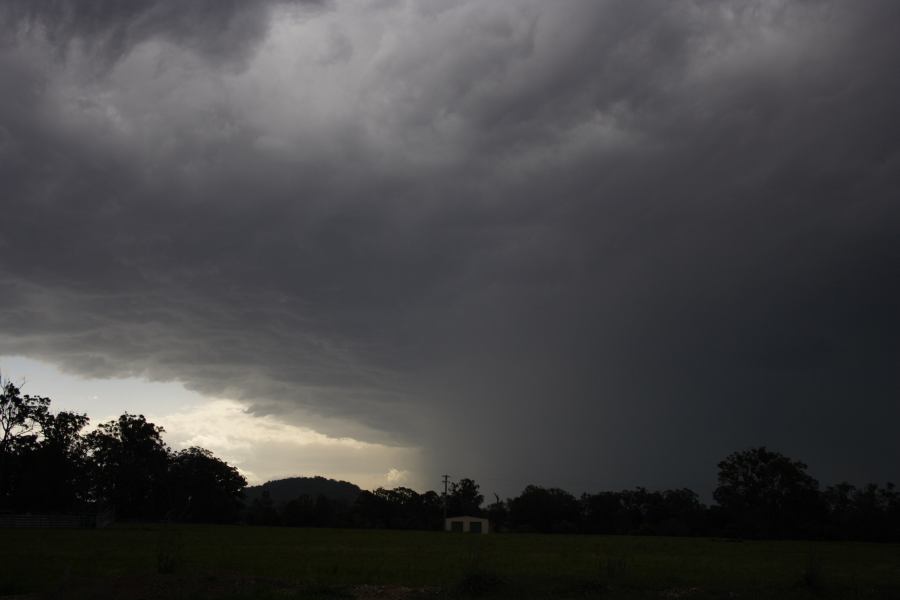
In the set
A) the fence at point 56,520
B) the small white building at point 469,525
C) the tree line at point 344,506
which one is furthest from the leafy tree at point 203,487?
the small white building at point 469,525

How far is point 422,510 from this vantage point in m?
150

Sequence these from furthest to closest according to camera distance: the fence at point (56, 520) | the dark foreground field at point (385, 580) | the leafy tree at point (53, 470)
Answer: the leafy tree at point (53, 470) → the fence at point (56, 520) → the dark foreground field at point (385, 580)

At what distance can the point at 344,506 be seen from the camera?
153 meters

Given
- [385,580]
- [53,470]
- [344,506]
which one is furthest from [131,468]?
[385,580]

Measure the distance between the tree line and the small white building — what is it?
9544 millimetres

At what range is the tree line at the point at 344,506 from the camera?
101 meters

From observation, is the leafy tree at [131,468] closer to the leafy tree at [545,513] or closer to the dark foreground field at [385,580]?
the leafy tree at [545,513]

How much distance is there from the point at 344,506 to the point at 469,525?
44641 millimetres

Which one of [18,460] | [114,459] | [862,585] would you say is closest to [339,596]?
[862,585]

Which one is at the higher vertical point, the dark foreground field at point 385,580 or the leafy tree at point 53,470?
the leafy tree at point 53,470

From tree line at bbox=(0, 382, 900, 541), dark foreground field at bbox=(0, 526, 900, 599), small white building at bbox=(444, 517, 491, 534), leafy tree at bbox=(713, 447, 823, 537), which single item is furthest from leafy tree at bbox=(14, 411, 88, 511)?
leafy tree at bbox=(713, 447, 823, 537)

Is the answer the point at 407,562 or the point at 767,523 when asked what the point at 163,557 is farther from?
the point at 767,523

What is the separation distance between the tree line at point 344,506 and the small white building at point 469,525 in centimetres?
954

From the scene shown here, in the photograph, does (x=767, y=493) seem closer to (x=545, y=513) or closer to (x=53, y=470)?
(x=545, y=513)
